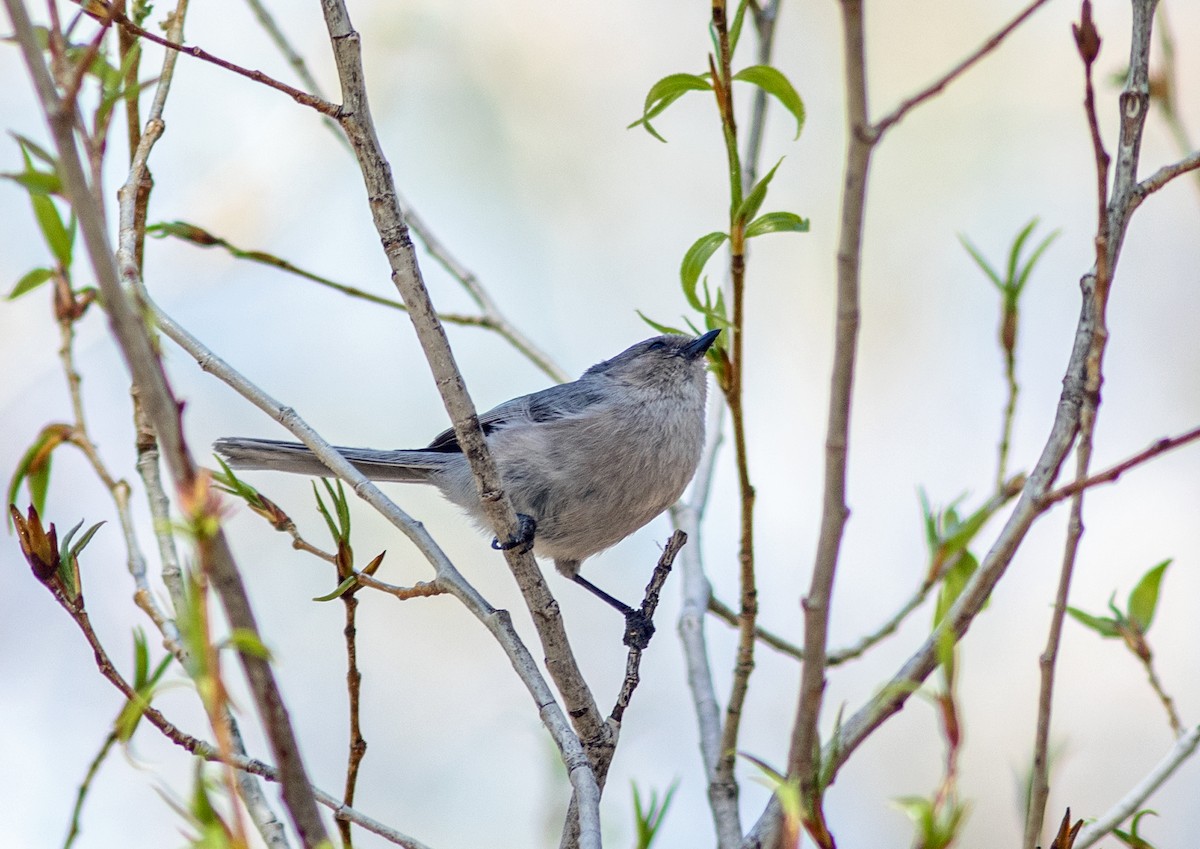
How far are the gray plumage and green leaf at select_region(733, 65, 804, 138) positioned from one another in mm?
2015

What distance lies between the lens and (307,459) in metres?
3.94

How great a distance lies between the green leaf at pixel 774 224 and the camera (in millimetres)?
1743

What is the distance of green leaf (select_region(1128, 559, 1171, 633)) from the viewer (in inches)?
78.0

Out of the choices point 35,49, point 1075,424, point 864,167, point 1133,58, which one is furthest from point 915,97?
point 35,49

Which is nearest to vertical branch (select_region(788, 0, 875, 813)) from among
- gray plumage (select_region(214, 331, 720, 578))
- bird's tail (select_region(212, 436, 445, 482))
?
gray plumage (select_region(214, 331, 720, 578))

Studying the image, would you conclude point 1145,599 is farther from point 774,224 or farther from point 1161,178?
point 774,224

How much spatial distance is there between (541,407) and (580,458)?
43 cm

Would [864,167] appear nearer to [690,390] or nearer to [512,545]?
[512,545]

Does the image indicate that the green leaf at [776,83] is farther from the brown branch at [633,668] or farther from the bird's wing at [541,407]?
the bird's wing at [541,407]

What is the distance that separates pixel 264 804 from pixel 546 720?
1.57 feet

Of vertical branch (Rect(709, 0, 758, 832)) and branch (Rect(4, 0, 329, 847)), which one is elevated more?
vertical branch (Rect(709, 0, 758, 832))

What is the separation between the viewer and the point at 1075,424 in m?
1.45

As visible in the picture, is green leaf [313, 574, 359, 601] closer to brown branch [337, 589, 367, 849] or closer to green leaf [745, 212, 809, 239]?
brown branch [337, 589, 367, 849]

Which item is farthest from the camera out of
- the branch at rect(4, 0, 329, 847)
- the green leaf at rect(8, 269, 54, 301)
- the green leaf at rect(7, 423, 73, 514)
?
the green leaf at rect(8, 269, 54, 301)
